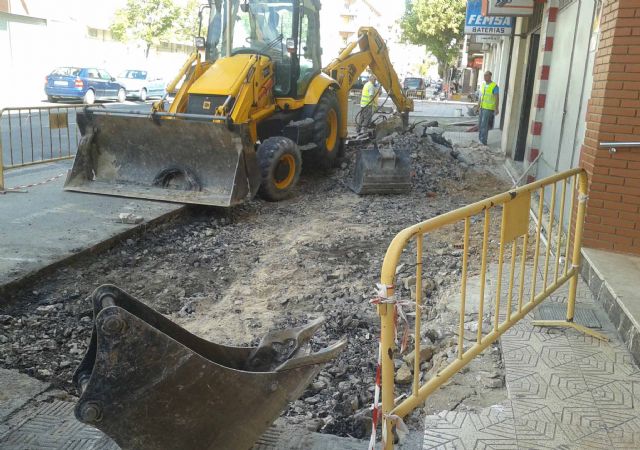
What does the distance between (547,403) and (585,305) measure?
1566 millimetres

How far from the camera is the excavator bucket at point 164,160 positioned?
7602 millimetres

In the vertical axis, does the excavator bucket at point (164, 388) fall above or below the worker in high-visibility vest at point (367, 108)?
below

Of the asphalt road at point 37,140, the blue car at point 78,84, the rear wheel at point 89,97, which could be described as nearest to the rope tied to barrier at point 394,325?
the asphalt road at point 37,140

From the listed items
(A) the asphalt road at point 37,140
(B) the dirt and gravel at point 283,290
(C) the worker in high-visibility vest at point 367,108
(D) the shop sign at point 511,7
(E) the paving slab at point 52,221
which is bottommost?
(B) the dirt and gravel at point 283,290

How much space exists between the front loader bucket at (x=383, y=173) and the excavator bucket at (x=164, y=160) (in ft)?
7.21

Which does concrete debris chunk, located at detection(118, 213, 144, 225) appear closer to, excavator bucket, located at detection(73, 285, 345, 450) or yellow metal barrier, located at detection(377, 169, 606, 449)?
excavator bucket, located at detection(73, 285, 345, 450)

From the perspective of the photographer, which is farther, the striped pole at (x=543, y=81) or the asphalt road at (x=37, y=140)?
the striped pole at (x=543, y=81)

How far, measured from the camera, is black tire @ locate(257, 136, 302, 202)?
27.4ft

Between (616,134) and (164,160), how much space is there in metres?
5.52

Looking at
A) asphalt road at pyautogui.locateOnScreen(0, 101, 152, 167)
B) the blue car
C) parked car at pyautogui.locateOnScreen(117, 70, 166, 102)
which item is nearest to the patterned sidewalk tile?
asphalt road at pyautogui.locateOnScreen(0, 101, 152, 167)

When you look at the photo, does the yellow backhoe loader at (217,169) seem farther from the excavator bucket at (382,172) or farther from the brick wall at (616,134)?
the brick wall at (616,134)

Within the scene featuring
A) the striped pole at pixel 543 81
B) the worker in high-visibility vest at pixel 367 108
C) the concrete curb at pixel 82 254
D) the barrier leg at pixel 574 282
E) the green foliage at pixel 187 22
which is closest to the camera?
the barrier leg at pixel 574 282

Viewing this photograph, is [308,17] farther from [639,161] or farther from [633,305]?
[633,305]

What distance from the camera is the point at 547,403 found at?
329 cm
